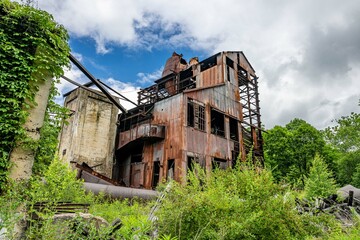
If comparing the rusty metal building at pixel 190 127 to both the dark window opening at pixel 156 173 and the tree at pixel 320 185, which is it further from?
the tree at pixel 320 185

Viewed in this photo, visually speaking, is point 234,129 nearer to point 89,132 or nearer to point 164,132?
point 164,132

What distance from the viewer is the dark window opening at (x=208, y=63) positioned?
1983 cm

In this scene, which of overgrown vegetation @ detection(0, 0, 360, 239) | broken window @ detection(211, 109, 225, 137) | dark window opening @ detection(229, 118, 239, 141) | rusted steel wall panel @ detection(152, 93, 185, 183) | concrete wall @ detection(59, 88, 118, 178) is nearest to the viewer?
overgrown vegetation @ detection(0, 0, 360, 239)

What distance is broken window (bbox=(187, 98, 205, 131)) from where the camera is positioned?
615 inches

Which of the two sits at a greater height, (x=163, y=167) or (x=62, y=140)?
(x=62, y=140)

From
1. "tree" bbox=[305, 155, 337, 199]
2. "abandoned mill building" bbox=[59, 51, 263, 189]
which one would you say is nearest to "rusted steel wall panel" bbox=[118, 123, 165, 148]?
"abandoned mill building" bbox=[59, 51, 263, 189]

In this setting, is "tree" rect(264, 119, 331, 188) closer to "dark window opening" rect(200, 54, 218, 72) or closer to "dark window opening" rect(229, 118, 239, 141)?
"dark window opening" rect(229, 118, 239, 141)

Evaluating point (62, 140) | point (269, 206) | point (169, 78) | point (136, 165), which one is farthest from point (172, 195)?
point (169, 78)

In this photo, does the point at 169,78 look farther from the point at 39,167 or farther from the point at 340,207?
the point at 39,167

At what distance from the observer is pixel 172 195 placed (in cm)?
506

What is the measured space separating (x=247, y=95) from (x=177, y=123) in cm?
933

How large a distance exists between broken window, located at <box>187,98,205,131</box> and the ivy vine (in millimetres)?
10379

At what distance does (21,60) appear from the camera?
5270mm

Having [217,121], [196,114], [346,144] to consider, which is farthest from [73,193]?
[346,144]
